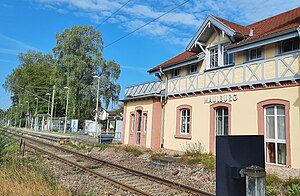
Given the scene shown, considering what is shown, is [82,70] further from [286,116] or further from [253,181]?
[253,181]

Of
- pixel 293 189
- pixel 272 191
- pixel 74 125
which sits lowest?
pixel 272 191

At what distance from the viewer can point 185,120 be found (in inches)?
770

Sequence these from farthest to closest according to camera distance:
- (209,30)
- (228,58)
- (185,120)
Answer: (185,120) → (209,30) → (228,58)

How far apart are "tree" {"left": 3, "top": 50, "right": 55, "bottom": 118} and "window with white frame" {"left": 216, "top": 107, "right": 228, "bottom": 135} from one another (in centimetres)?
5308

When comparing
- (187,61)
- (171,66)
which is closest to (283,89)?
(187,61)

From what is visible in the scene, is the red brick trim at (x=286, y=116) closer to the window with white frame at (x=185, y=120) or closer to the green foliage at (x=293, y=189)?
the green foliage at (x=293, y=189)

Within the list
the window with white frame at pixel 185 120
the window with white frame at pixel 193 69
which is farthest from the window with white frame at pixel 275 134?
the window with white frame at pixel 193 69

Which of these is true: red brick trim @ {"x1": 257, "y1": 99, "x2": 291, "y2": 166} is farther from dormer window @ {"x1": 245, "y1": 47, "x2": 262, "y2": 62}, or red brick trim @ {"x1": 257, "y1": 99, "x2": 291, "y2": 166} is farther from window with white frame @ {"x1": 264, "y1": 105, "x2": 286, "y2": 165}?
dormer window @ {"x1": 245, "y1": 47, "x2": 262, "y2": 62}

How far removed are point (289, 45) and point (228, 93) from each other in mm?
3827

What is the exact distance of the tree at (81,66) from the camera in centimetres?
4653

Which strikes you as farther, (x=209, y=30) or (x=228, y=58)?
(x=209, y=30)

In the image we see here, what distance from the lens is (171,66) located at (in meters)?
20.9

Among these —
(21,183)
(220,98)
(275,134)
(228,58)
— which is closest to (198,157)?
(220,98)

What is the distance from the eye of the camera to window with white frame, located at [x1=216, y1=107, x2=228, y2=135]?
16.4 m
